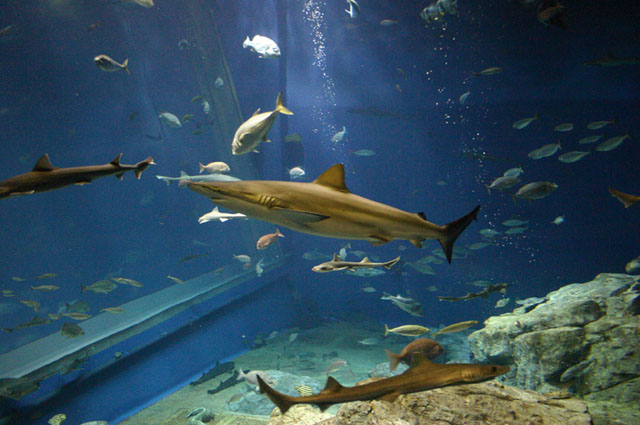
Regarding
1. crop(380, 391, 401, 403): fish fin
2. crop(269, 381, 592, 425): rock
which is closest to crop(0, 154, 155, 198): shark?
crop(380, 391, 401, 403): fish fin

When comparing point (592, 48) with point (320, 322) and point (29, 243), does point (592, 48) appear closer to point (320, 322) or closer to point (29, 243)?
point (320, 322)

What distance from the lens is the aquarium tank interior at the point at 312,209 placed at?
11.7 ft

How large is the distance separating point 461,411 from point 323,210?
2014 millimetres

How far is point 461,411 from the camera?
86.0 inches

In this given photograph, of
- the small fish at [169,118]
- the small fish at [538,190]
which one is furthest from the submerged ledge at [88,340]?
the small fish at [538,190]

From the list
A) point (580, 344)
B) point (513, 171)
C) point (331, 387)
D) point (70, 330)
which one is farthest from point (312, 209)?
point (513, 171)

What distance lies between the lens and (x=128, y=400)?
695 centimetres

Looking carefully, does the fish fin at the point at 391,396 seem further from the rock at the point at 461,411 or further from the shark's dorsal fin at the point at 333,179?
the shark's dorsal fin at the point at 333,179

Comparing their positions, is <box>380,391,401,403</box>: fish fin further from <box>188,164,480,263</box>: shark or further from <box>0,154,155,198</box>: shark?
<box>0,154,155,198</box>: shark

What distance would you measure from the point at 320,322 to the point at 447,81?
591 inches

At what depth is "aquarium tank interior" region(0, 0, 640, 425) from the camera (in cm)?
357

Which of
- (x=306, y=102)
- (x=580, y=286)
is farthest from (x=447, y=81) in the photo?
(x=580, y=286)

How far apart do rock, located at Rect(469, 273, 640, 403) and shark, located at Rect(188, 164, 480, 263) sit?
12.4 ft

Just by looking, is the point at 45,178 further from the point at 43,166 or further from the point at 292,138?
the point at 292,138
